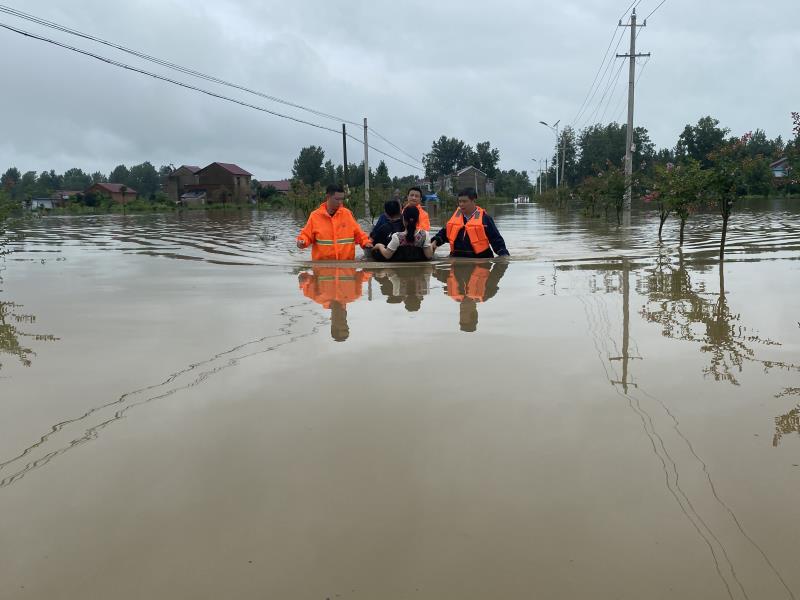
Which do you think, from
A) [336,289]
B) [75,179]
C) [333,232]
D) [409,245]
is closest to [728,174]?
[409,245]

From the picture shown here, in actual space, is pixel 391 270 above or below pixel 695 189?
below

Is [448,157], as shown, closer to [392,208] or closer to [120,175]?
[120,175]

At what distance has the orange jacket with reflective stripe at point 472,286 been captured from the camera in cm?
850

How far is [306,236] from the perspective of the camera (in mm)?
11445

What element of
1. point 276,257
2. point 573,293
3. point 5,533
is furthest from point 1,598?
point 276,257

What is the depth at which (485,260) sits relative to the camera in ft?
41.2

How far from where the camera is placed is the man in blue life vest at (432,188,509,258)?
39.7 feet

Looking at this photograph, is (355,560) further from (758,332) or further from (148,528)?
(758,332)

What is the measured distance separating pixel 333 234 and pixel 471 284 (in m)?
3.26

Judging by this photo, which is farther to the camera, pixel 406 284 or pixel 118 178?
pixel 118 178

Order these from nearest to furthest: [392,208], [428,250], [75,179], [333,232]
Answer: [392,208] → [333,232] → [428,250] → [75,179]

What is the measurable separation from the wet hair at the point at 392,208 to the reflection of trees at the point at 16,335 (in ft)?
18.2

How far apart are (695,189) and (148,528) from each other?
48.5 ft

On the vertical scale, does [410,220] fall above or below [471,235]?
above
